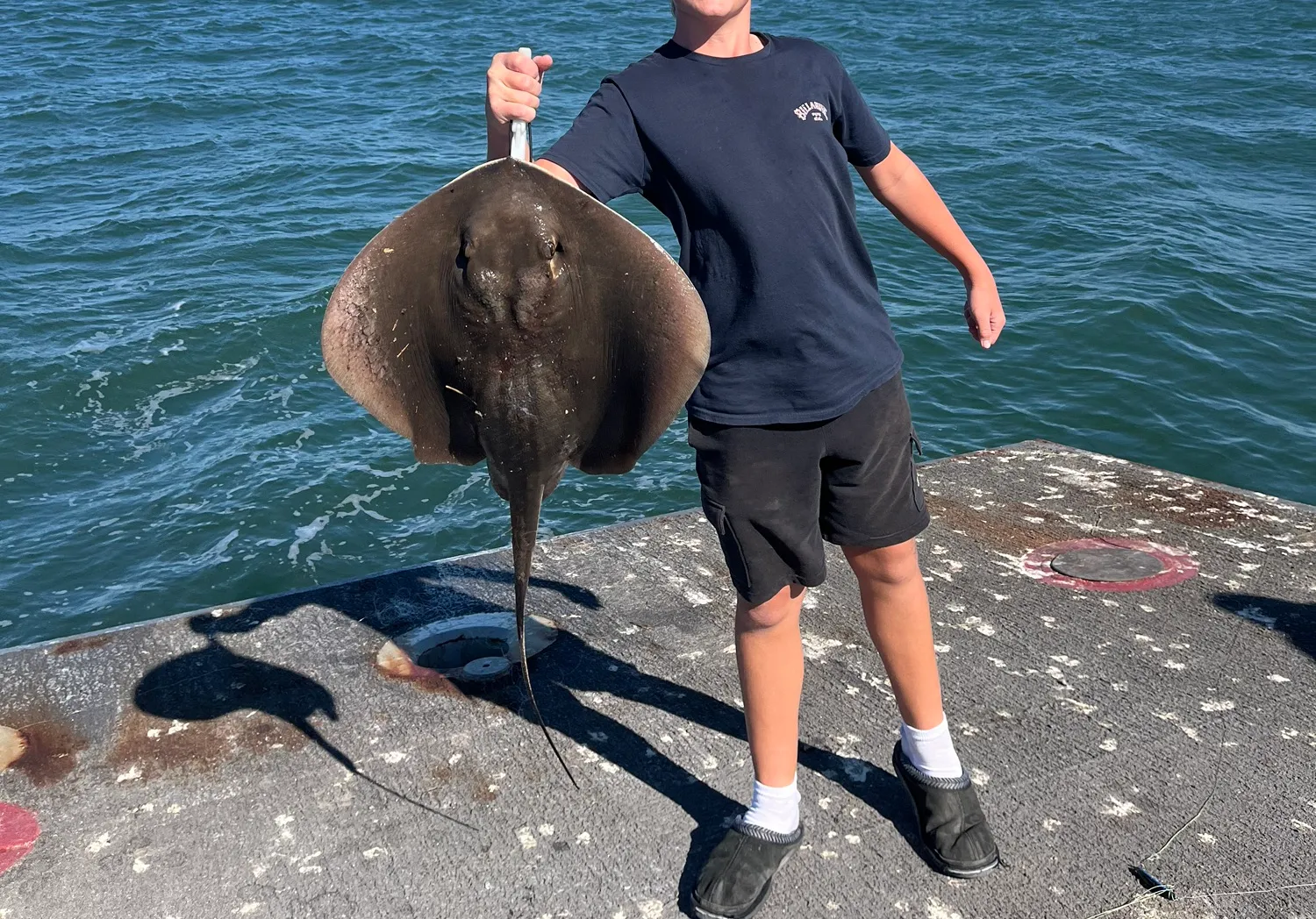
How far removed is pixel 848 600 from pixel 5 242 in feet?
36.4

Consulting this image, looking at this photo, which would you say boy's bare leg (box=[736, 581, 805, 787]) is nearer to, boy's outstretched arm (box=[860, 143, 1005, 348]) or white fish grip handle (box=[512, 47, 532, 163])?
boy's outstretched arm (box=[860, 143, 1005, 348])

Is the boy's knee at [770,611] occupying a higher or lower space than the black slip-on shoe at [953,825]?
higher

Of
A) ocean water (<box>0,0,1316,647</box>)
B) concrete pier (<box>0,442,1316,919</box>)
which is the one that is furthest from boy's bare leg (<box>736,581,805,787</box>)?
ocean water (<box>0,0,1316,647</box>)

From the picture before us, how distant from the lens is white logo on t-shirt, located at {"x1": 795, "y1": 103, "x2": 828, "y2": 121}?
8.22 feet

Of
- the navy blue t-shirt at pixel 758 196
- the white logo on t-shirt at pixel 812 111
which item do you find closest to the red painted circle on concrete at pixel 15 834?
the navy blue t-shirt at pixel 758 196

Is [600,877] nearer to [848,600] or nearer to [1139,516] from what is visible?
[848,600]

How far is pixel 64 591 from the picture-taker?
21.0 feet

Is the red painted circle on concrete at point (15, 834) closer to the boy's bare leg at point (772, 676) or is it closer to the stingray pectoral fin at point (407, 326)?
the stingray pectoral fin at point (407, 326)

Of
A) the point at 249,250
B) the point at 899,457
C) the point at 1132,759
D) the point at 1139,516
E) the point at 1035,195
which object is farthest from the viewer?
the point at 1035,195

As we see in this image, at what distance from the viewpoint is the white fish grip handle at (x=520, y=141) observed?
2.18 meters

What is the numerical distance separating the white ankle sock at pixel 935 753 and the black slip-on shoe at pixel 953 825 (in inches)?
0.6

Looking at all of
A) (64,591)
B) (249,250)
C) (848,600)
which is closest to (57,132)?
(249,250)

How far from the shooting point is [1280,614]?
3881mm

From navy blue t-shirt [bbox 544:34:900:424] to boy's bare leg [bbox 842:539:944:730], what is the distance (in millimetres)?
426
